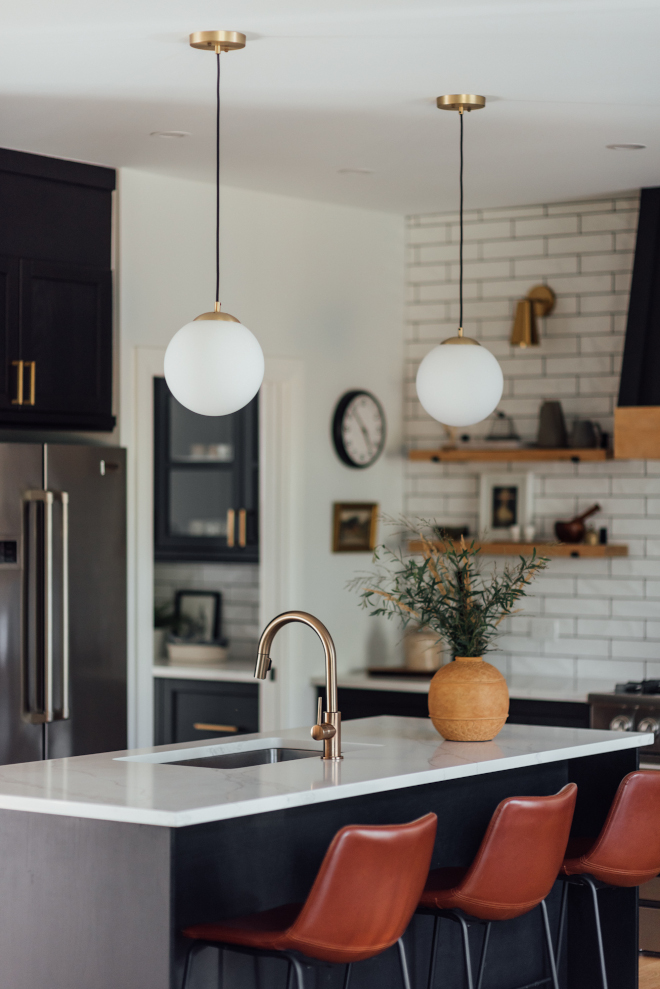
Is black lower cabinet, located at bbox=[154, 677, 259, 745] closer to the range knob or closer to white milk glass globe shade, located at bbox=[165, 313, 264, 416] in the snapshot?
the range knob

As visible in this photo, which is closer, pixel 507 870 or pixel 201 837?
pixel 201 837

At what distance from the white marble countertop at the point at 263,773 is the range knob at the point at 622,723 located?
1012 mm

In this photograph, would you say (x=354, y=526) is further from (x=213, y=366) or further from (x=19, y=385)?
(x=213, y=366)

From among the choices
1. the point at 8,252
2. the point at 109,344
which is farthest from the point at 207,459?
the point at 8,252

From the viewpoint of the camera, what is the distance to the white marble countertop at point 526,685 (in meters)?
5.08

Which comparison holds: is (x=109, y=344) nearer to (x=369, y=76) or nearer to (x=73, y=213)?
(x=73, y=213)

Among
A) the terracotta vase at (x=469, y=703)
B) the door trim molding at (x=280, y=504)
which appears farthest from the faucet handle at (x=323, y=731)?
the door trim molding at (x=280, y=504)

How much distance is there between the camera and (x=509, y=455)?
5551mm

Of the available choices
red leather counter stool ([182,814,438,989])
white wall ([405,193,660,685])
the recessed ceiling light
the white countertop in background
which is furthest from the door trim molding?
red leather counter stool ([182,814,438,989])

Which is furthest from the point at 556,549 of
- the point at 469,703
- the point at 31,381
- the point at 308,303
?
the point at 31,381

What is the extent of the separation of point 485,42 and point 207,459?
10.5ft

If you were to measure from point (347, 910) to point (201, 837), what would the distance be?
366 mm

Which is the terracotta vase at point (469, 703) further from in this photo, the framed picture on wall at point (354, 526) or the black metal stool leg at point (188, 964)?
the framed picture on wall at point (354, 526)

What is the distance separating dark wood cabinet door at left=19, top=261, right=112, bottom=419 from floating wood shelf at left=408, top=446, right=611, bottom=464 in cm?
154
